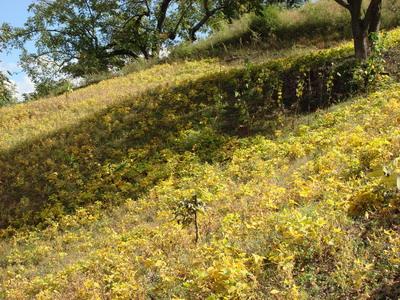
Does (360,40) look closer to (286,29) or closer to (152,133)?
(152,133)

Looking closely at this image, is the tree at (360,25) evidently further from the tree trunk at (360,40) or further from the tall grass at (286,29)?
the tall grass at (286,29)

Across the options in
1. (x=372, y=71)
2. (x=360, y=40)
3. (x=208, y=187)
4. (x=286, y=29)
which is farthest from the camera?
(x=286, y=29)

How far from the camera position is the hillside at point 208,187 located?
4.72 m

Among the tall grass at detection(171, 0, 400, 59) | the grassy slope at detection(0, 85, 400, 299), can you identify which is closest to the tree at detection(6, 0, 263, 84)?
the tall grass at detection(171, 0, 400, 59)

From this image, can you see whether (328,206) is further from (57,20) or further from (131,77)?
(57,20)

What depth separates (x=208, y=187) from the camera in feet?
30.1

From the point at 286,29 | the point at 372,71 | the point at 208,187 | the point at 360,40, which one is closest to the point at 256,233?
the point at 208,187

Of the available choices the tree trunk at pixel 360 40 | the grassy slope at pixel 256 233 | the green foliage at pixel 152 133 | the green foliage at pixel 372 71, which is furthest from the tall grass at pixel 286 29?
the grassy slope at pixel 256 233

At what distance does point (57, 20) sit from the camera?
106 feet

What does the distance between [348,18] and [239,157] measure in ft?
41.2

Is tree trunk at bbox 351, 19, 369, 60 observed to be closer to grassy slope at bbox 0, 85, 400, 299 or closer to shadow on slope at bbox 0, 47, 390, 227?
shadow on slope at bbox 0, 47, 390, 227

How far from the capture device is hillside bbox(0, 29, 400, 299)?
15.5ft

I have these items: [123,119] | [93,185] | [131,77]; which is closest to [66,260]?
[93,185]

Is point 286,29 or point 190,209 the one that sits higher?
point 286,29
